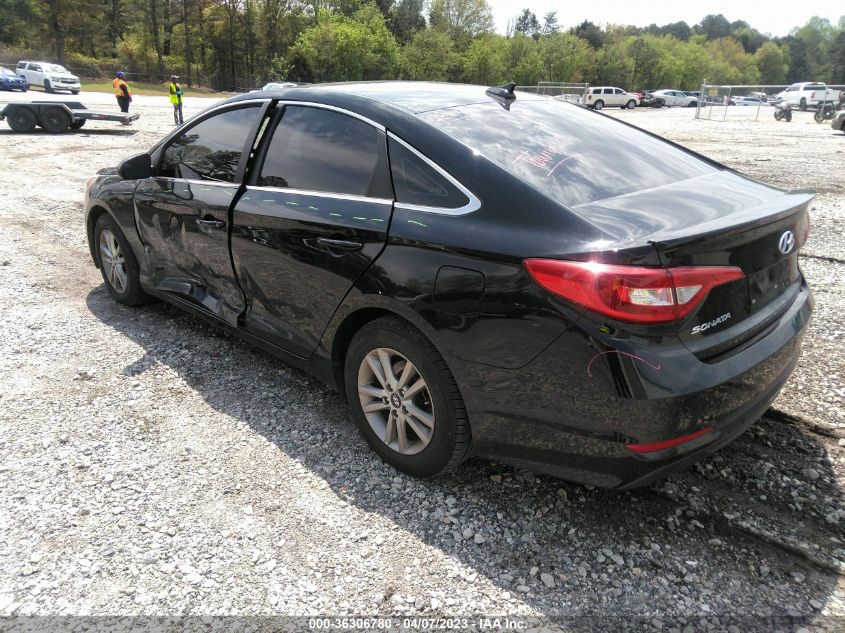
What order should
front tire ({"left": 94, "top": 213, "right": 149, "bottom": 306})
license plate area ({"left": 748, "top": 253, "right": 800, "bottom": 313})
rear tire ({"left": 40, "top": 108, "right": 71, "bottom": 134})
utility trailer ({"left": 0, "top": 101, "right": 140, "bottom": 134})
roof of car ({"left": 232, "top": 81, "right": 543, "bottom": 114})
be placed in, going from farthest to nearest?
rear tire ({"left": 40, "top": 108, "right": 71, "bottom": 134}) < utility trailer ({"left": 0, "top": 101, "right": 140, "bottom": 134}) < front tire ({"left": 94, "top": 213, "right": 149, "bottom": 306}) < roof of car ({"left": 232, "top": 81, "right": 543, "bottom": 114}) < license plate area ({"left": 748, "top": 253, "right": 800, "bottom": 313})

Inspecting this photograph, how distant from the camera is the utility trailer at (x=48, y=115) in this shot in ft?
55.9

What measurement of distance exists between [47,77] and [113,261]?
125 ft

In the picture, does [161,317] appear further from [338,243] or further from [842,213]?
[842,213]

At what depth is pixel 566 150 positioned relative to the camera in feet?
9.28

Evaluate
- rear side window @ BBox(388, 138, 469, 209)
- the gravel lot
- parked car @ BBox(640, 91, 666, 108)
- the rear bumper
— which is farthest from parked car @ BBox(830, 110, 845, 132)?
parked car @ BBox(640, 91, 666, 108)

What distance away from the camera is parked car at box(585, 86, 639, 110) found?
1989 inches

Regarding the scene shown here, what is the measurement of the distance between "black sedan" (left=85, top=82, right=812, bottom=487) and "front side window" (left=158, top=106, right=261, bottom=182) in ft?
0.12

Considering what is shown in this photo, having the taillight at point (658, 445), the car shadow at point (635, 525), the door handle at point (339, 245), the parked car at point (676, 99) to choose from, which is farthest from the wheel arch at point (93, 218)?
the parked car at point (676, 99)

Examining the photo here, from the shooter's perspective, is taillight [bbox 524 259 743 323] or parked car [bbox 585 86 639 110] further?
parked car [bbox 585 86 639 110]

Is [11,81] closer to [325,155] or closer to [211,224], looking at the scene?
[211,224]

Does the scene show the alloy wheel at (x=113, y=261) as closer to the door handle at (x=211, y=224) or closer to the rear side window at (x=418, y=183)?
the door handle at (x=211, y=224)

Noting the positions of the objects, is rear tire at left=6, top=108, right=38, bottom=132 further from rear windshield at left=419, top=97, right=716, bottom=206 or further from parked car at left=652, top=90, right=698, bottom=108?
parked car at left=652, top=90, right=698, bottom=108

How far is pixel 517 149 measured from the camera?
272 centimetres

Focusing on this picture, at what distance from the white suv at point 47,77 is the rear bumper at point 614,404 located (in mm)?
41421
